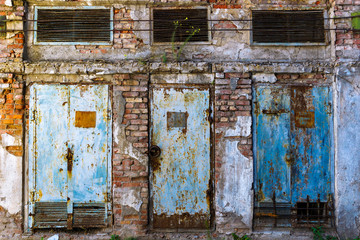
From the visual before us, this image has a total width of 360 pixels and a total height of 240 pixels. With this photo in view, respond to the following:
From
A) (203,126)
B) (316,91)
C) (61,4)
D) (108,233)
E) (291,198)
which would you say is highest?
(61,4)

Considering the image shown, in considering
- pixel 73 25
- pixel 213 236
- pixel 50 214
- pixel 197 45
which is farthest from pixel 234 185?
pixel 73 25

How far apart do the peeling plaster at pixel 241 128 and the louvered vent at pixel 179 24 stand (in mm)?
1354

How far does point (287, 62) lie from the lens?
Result: 162 inches

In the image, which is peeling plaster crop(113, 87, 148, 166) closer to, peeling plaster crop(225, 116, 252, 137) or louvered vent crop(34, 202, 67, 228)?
louvered vent crop(34, 202, 67, 228)

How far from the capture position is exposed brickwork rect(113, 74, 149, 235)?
4012mm

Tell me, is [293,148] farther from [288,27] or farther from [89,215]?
[89,215]

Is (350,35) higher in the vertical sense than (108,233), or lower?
higher

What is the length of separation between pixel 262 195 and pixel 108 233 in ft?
7.79

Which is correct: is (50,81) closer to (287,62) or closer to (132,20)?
(132,20)

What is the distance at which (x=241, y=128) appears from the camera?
159 inches

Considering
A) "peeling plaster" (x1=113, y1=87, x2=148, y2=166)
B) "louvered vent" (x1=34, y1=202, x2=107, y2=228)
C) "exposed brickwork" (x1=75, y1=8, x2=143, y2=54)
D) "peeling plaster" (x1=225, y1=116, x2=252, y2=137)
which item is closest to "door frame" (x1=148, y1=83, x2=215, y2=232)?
"peeling plaster" (x1=113, y1=87, x2=148, y2=166)

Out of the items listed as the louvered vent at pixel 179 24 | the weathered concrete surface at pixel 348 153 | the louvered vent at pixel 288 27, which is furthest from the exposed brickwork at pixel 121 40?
the weathered concrete surface at pixel 348 153

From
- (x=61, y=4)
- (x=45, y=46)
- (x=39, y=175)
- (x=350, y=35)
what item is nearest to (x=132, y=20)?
(x=61, y=4)

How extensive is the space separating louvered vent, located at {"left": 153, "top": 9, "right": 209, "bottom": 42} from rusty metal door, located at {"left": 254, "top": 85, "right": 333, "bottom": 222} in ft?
4.71
